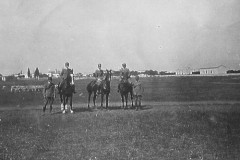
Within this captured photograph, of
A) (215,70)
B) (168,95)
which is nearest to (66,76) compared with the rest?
(168,95)

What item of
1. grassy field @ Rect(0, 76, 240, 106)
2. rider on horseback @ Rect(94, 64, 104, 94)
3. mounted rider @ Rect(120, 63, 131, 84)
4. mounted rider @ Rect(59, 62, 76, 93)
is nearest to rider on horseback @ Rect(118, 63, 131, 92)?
mounted rider @ Rect(120, 63, 131, 84)

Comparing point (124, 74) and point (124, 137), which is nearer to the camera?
A: point (124, 137)

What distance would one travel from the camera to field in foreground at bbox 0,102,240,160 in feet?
31.9

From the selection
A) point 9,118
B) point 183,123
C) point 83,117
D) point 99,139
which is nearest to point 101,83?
point 83,117

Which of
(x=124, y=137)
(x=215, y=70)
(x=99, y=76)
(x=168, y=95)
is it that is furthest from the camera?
(x=215, y=70)

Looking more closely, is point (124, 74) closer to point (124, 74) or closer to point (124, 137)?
point (124, 74)

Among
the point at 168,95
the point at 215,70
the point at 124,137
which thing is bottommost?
the point at 124,137

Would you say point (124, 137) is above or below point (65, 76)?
below

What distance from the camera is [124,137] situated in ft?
38.2

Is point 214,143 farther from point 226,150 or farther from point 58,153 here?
point 58,153

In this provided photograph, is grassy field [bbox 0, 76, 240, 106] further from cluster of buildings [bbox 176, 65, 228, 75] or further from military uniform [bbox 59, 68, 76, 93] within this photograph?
cluster of buildings [bbox 176, 65, 228, 75]

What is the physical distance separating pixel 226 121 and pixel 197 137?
12.0 feet

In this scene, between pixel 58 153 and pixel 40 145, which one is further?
pixel 40 145

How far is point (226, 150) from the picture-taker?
10.0 meters
